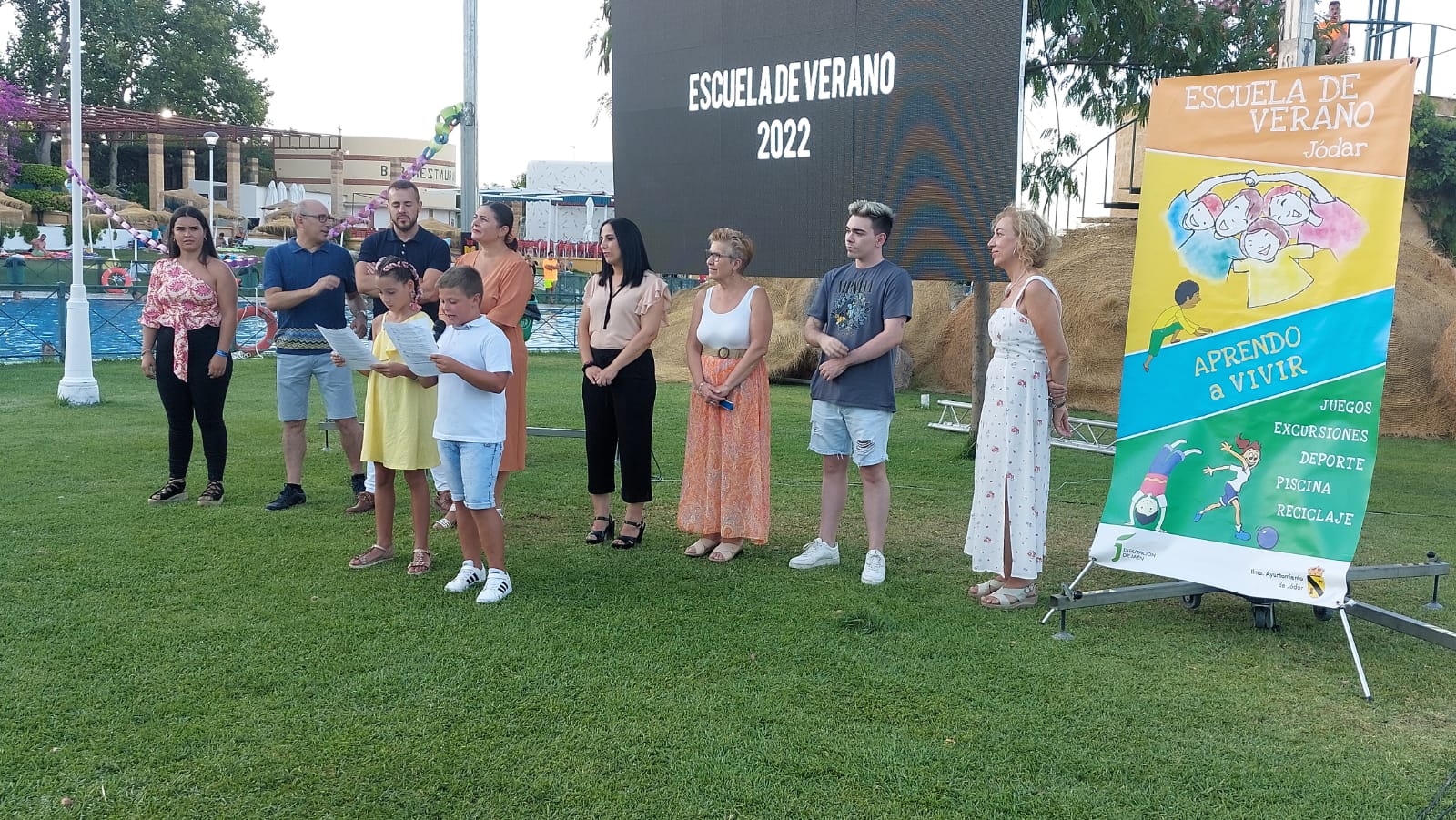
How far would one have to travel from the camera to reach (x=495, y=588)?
16.3ft

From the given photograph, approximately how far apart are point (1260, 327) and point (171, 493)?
5.88 metres

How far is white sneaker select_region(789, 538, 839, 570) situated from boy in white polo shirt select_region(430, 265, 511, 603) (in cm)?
149

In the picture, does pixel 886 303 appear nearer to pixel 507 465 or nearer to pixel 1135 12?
pixel 507 465

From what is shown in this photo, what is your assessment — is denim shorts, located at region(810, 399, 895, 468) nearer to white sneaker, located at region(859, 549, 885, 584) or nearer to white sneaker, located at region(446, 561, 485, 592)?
white sneaker, located at region(859, 549, 885, 584)

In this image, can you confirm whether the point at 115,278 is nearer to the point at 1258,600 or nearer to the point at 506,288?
the point at 506,288

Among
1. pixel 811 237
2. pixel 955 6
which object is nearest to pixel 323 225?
pixel 811 237

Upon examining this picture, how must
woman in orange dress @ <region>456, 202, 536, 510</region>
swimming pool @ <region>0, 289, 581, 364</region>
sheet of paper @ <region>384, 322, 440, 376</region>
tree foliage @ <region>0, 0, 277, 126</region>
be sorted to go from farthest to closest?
tree foliage @ <region>0, 0, 277, 126</region>
swimming pool @ <region>0, 289, 581, 364</region>
woman in orange dress @ <region>456, 202, 536, 510</region>
sheet of paper @ <region>384, 322, 440, 376</region>

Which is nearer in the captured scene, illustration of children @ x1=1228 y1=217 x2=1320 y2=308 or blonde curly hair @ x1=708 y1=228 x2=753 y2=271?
illustration of children @ x1=1228 y1=217 x2=1320 y2=308

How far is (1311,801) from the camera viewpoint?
3201 mm

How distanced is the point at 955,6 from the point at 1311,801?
15.0 ft

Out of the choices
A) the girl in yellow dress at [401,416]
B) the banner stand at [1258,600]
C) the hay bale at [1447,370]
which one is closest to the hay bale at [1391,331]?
the hay bale at [1447,370]

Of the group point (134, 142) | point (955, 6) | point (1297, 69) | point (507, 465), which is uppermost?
point (134, 142)

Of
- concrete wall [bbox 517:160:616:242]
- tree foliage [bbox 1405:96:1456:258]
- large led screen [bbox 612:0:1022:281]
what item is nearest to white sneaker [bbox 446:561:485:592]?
large led screen [bbox 612:0:1022:281]

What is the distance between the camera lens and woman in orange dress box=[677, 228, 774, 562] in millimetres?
5758
